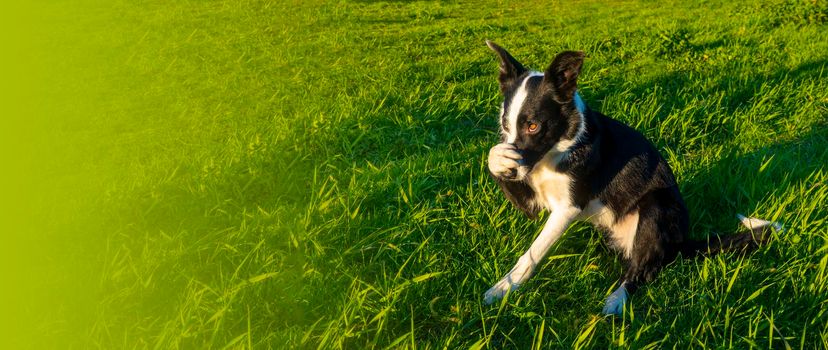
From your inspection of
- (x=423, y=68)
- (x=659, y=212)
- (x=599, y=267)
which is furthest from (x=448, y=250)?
(x=423, y=68)

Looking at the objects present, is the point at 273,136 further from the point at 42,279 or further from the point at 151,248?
the point at 42,279

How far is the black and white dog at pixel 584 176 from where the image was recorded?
9.73ft

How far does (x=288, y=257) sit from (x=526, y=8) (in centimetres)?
707

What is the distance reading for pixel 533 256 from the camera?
118 inches

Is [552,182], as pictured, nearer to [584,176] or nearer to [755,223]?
[584,176]

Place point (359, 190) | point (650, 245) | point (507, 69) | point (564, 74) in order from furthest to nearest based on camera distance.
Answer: point (359, 190), point (507, 69), point (650, 245), point (564, 74)

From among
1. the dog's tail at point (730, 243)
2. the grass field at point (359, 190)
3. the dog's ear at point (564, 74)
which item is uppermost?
the dog's ear at point (564, 74)

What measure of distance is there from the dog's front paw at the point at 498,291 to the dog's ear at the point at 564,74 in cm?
85

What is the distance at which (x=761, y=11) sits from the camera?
8.42 m

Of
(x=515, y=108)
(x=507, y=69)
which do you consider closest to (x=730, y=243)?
(x=515, y=108)

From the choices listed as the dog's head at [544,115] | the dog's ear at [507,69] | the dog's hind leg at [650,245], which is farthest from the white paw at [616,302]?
the dog's ear at [507,69]

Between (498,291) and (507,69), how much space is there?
3.51 feet

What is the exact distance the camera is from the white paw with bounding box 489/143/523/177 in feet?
9.52

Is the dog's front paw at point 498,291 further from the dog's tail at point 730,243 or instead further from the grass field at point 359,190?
the dog's tail at point 730,243
